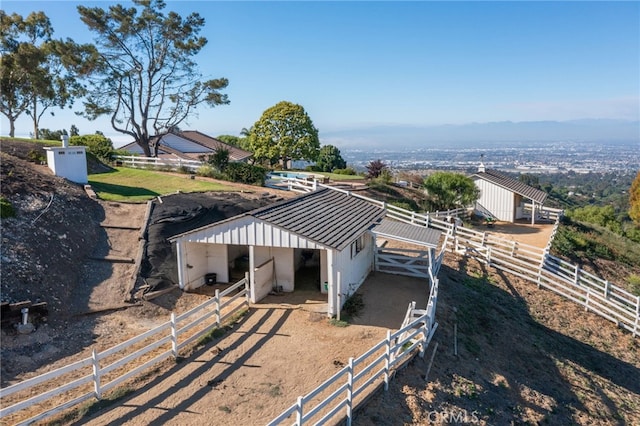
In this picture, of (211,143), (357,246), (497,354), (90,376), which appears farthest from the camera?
(211,143)

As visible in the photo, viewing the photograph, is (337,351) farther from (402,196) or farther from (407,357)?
(402,196)

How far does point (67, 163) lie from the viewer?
20984mm

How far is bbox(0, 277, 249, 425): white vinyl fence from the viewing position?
770 cm

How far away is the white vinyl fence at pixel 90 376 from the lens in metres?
7.70

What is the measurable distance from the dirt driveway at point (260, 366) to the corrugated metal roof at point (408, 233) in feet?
6.28

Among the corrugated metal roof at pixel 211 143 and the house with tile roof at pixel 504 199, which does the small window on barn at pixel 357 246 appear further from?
the corrugated metal roof at pixel 211 143

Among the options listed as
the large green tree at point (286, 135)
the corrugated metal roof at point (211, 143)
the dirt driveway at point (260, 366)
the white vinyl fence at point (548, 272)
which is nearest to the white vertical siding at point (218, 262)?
the dirt driveway at point (260, 366)

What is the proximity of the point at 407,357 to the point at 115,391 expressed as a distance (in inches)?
245

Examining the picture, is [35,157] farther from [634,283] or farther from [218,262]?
[634,283]

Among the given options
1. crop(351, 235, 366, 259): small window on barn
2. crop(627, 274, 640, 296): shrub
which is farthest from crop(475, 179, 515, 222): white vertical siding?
crop(351, 235, 366, 259): small window on barn

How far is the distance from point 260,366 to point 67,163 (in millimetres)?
16198

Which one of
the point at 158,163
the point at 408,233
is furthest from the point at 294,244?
the point at 158,163

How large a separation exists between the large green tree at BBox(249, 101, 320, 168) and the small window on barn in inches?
1120

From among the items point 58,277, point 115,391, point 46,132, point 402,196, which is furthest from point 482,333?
point 46,132
